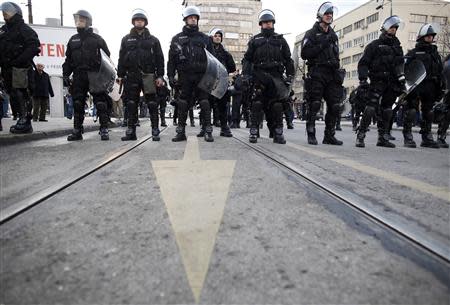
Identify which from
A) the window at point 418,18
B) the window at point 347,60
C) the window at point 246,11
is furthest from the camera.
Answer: the window at point 246,11

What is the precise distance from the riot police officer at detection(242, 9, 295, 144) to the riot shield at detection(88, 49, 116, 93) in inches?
94.3

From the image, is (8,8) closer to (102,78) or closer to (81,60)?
(81,60)

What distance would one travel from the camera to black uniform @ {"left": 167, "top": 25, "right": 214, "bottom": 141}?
6.71 m

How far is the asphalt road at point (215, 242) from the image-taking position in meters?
1.32

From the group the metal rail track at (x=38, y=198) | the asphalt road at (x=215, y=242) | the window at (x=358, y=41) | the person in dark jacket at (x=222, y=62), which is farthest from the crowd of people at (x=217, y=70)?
the window at (x=358, y=41)

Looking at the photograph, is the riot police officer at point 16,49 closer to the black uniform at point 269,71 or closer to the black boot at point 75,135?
the black boot at point 75,135

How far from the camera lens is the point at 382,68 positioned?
6.54 m

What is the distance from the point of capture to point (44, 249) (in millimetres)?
1662

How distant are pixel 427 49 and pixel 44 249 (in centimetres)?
726

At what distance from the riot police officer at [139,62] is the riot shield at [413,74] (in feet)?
13.9

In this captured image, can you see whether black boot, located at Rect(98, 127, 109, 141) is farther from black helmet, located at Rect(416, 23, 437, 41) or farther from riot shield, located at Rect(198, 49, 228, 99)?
black helmet, located at Rect(416, 23, 437, 41)

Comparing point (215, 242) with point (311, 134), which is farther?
point (311, 134)

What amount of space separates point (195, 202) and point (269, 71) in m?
4.80

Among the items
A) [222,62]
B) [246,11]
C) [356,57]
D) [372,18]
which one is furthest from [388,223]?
[246,11]
